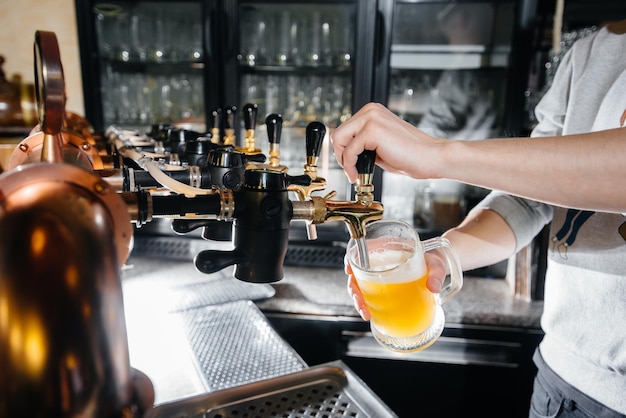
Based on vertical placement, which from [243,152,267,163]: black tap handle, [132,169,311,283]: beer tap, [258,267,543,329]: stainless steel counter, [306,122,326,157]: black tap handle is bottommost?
[258,267,543,329]: stainless steel counter

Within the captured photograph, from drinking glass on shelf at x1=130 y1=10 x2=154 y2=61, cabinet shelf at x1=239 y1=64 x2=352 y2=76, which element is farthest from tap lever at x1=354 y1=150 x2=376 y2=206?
drinking glass on shelf at x1=130 y1=10 x2=154 y2=61

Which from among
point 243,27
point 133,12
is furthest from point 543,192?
point 133,12

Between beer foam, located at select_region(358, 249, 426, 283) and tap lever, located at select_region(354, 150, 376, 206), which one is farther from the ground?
tap lever, located at select_region(354, 150, 376, 206)

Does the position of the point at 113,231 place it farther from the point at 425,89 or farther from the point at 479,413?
the point at 425,89

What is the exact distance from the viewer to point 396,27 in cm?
246

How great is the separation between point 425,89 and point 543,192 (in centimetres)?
195

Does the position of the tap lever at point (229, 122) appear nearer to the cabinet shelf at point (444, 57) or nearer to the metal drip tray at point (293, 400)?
the metal drip tray at point (293, 400)

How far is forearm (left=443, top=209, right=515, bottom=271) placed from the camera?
3.67ft

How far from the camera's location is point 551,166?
66cm

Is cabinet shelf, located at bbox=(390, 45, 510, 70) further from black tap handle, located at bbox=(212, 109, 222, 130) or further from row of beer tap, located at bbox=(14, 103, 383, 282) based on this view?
row of beer tap, located at bbox=(14, 103, 383, 282)

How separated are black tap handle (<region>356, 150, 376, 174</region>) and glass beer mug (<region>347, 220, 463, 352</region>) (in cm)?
13

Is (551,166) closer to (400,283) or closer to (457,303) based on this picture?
(400,283)

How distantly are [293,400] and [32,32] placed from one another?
257 cm

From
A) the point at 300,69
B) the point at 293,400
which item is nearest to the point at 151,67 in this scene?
the point at 300,69
